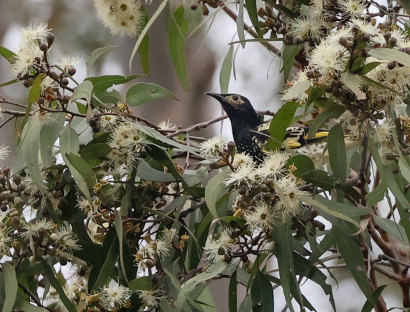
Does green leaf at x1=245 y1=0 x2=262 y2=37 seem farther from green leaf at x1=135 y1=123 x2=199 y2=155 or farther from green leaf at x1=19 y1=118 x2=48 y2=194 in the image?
green leaf at x1=19 y1=118 x2=48 y2=194

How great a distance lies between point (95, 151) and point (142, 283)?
28cm

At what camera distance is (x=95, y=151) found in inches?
71.2

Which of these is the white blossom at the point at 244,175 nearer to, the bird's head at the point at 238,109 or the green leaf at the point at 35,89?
the green leaf at the point at 35,89

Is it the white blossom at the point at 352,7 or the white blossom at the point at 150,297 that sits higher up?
the white blossom at the point at 352,7

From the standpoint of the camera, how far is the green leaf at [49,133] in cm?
178

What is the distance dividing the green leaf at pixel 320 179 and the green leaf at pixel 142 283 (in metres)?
0.39

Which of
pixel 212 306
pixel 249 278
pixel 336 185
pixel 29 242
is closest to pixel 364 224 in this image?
pixel 336 185

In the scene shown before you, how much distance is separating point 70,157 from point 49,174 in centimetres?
19

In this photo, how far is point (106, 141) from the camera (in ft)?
6.11

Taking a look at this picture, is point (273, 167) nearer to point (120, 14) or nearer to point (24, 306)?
point (24, 306)

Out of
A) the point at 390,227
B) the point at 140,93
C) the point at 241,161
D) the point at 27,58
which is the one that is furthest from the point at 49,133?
the point at 390,227

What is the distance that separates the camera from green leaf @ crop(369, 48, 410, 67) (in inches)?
61.4

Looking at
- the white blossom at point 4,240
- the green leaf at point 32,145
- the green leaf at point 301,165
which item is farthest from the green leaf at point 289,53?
the white blossom at point 4,240

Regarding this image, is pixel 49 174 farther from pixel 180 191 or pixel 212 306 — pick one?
pixel 212 306
